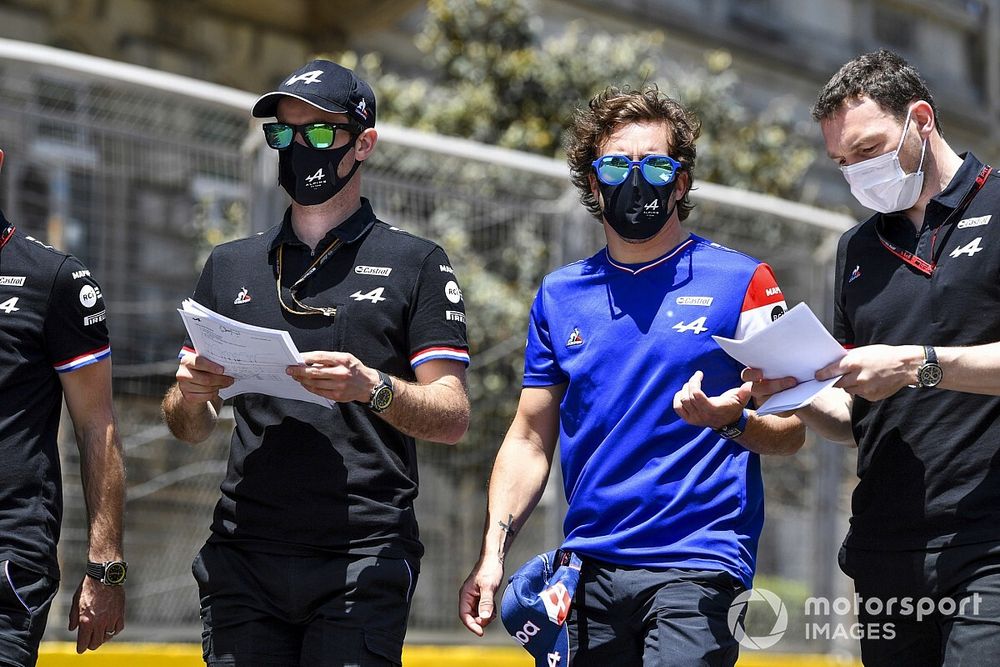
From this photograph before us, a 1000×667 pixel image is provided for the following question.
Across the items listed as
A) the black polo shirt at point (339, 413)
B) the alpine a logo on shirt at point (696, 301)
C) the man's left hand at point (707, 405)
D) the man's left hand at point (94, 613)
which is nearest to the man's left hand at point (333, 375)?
the black polo shirt at point (339, 413)

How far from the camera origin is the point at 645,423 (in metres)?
3.71

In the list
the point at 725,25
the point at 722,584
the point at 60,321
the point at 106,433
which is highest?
the point at 725,25

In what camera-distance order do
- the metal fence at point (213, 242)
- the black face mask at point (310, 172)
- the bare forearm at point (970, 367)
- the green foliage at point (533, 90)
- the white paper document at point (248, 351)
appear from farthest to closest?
the green foliage at point (533, 90)
the metal fence at point (213, 242)
the black face mask at point (310, 172)
the bare forearm at point (970, 367)
the white paper document at point (248, 351)

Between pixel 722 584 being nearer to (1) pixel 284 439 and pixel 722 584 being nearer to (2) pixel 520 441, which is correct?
(2) pixel 520 441

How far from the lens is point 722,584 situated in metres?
3.61

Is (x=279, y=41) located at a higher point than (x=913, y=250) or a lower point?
higher

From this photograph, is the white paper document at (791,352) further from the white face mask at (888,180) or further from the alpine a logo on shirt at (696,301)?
the white face mask at (888,180)

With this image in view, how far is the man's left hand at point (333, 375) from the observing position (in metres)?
3.34

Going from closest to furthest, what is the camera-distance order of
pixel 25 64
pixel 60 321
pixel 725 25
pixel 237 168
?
pixel 60 321
pixel 25 64
pixel 237 168
pixel 725 25

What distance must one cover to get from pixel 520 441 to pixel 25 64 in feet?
10.4

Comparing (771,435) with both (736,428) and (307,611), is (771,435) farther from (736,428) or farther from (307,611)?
(307,611)

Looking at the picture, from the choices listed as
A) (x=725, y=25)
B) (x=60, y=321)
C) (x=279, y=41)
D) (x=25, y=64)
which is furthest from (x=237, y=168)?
(x=725, y=25)

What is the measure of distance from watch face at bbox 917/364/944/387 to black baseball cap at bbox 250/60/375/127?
1.77 meters

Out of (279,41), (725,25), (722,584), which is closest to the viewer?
(722,584)
